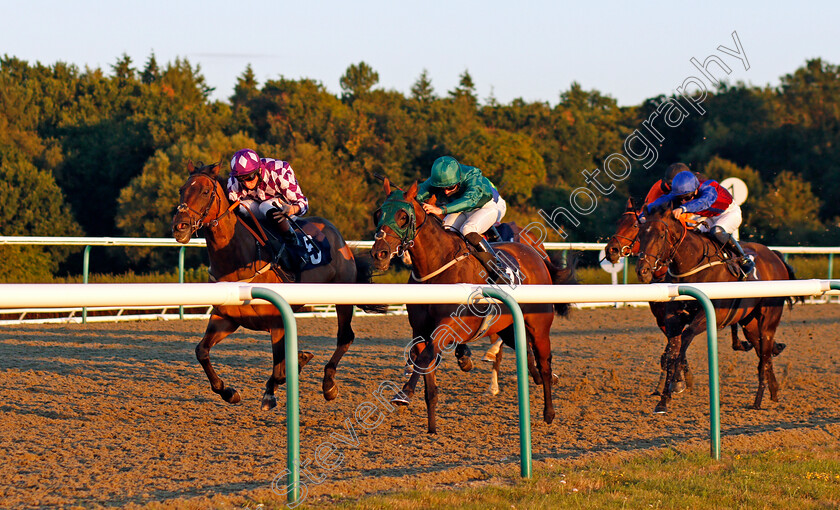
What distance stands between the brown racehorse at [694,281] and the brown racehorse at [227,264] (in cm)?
240

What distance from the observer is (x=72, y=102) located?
33531 mm

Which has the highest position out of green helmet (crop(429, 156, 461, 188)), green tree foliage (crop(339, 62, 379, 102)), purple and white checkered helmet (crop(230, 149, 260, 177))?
green tree foliage (crop(339, 62, 379, 102))

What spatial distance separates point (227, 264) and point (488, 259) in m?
1.72

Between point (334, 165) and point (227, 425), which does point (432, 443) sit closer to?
point (227, 425)

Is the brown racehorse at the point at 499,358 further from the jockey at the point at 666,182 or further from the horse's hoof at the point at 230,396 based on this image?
the horse's hoof at the point at 230,396

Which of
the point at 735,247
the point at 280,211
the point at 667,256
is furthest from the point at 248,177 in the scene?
the point at 735,247

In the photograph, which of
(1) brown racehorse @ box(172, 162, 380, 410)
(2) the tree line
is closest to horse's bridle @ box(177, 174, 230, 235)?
(1) brown racehorse @ box(172, 162, 380, 410)

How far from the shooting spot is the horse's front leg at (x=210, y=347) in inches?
212

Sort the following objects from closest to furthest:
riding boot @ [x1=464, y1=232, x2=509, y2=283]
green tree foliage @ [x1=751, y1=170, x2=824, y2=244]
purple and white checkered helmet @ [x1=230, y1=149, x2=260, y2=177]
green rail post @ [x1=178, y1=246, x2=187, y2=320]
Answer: riding boot @ [x1=464, y1=232, x2=509, y2=283] → purple and white checkered helmet @ [x1=230, y1=149, x2=260, y2=177] → green rail post @ [x1=178, y1=246, x2=187, y2=320] → green tree foliage @ [x1=751, y1=170, x2=824, y2=244]

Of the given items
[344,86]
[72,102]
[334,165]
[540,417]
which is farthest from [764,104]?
[540,417]

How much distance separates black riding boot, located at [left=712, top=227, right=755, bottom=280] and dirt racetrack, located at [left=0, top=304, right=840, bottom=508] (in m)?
0.97

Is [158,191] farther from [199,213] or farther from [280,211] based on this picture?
[199,213]

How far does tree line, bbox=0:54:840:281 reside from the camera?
89.1 feet

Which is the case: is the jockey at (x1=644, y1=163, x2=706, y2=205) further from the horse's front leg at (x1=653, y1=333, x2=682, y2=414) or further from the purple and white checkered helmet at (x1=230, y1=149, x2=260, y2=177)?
the purple and white checkered helmet at (x1=230, y1=149, x2=260, y2=177)
